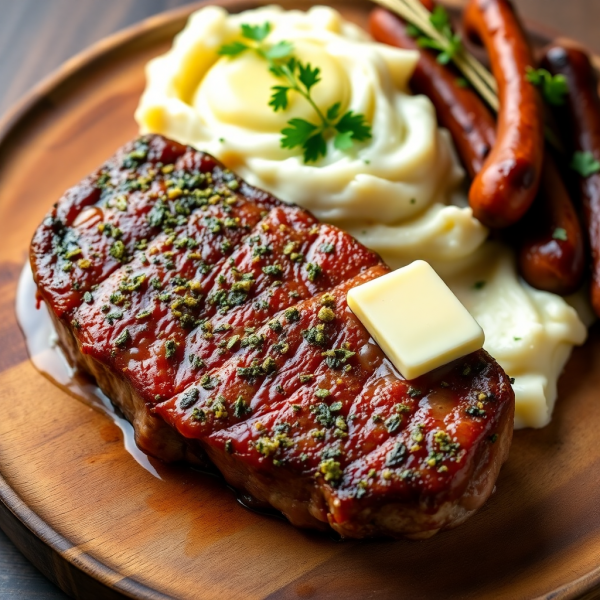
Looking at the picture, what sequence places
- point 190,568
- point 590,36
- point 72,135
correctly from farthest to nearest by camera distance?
point 590,36, point 72,135, point 190,568

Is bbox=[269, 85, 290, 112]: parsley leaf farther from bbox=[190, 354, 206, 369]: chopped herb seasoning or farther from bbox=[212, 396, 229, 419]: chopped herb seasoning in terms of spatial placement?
bbox=[212, 396, 229, 419]: chopped herb seasoning

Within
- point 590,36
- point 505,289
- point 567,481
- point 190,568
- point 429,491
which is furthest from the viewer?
point 590,36

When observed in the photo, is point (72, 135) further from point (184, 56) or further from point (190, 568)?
point (190, 568)

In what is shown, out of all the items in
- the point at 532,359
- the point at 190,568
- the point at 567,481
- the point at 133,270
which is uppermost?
the point at 133,270

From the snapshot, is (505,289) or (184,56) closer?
(505,289)

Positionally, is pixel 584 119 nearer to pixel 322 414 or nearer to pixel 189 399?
pixel 322 414

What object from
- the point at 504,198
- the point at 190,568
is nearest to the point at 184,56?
the point at 504,198

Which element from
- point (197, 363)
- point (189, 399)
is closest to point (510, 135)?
point (197, 363)
